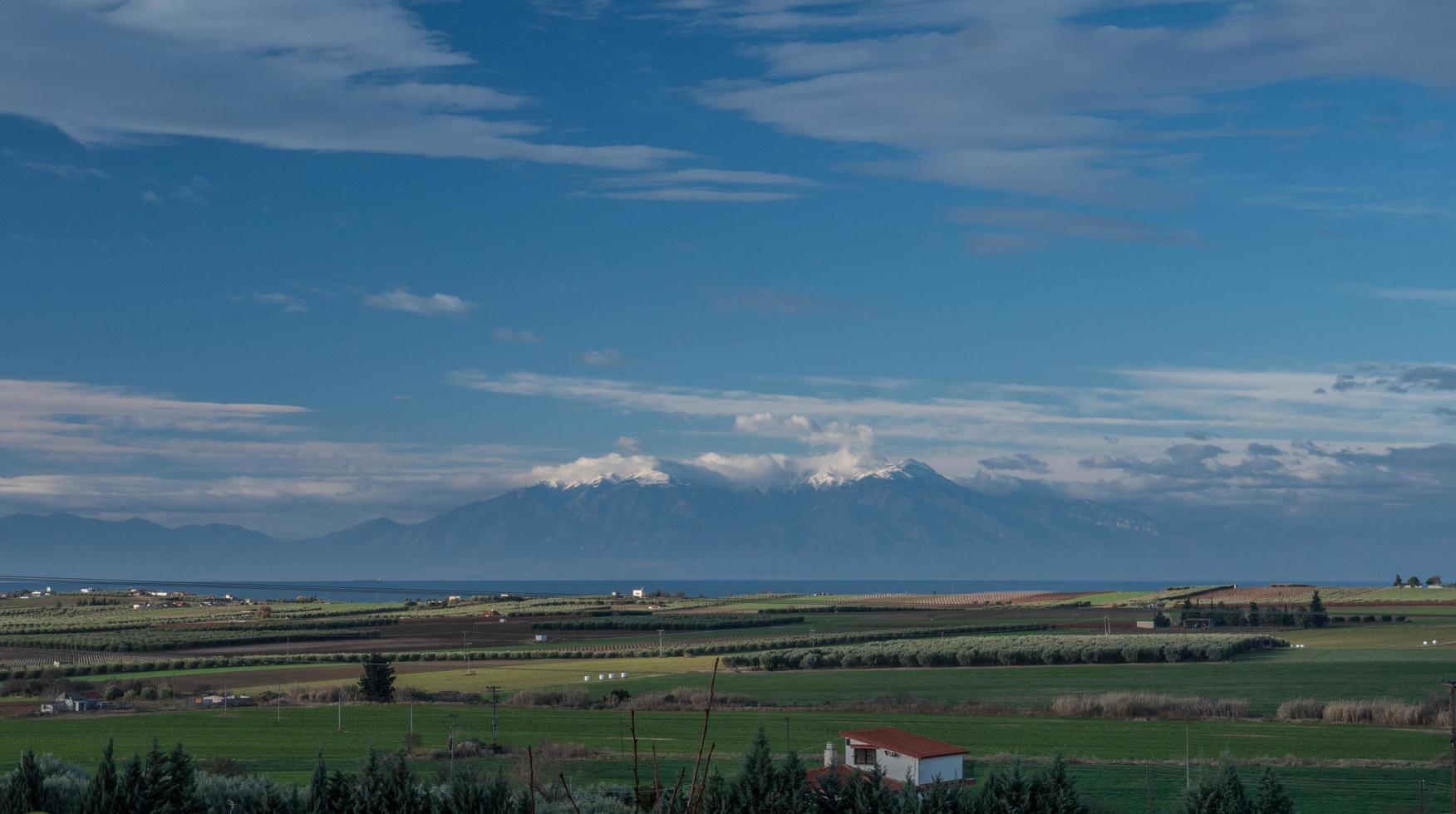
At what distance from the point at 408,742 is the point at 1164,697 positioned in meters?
36.2

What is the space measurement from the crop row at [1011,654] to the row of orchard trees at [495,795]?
6470cm

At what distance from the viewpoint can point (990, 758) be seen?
52.5 metres

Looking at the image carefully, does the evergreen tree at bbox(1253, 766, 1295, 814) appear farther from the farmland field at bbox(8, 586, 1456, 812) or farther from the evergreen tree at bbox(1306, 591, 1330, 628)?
the evergreen tree at bbox(1306, 591, 1330, 628)

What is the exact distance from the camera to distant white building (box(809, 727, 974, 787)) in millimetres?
41656

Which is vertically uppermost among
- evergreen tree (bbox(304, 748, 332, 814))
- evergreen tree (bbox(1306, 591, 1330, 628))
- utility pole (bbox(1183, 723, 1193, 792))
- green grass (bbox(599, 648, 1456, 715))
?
evergreen tree (bbox(1306, 591, 1330, 628))

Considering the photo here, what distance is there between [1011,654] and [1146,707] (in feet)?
105

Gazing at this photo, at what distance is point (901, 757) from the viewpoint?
42.4 metres

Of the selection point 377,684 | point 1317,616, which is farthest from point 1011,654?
point 377,684

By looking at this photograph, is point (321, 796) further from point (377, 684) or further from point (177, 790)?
point (377, 684)

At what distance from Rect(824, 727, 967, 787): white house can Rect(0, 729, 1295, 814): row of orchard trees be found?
764cm

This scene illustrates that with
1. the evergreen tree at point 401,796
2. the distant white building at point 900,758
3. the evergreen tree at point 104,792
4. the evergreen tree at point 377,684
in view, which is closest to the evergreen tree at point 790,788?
the distant white building at point 900,758

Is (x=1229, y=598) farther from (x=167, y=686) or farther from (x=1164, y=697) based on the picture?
(x=167, y=686)

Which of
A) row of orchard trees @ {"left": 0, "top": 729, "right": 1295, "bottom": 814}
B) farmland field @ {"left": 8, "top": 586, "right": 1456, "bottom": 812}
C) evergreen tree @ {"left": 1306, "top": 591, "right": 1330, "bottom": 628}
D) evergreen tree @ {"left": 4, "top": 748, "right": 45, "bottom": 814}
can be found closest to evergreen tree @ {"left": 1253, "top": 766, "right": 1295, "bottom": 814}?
row of orchard trees @ {"left": 0, "top": 729, "right": 1295, "bottom": 814}

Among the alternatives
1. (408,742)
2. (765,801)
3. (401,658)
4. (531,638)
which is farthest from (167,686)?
(765,801)
